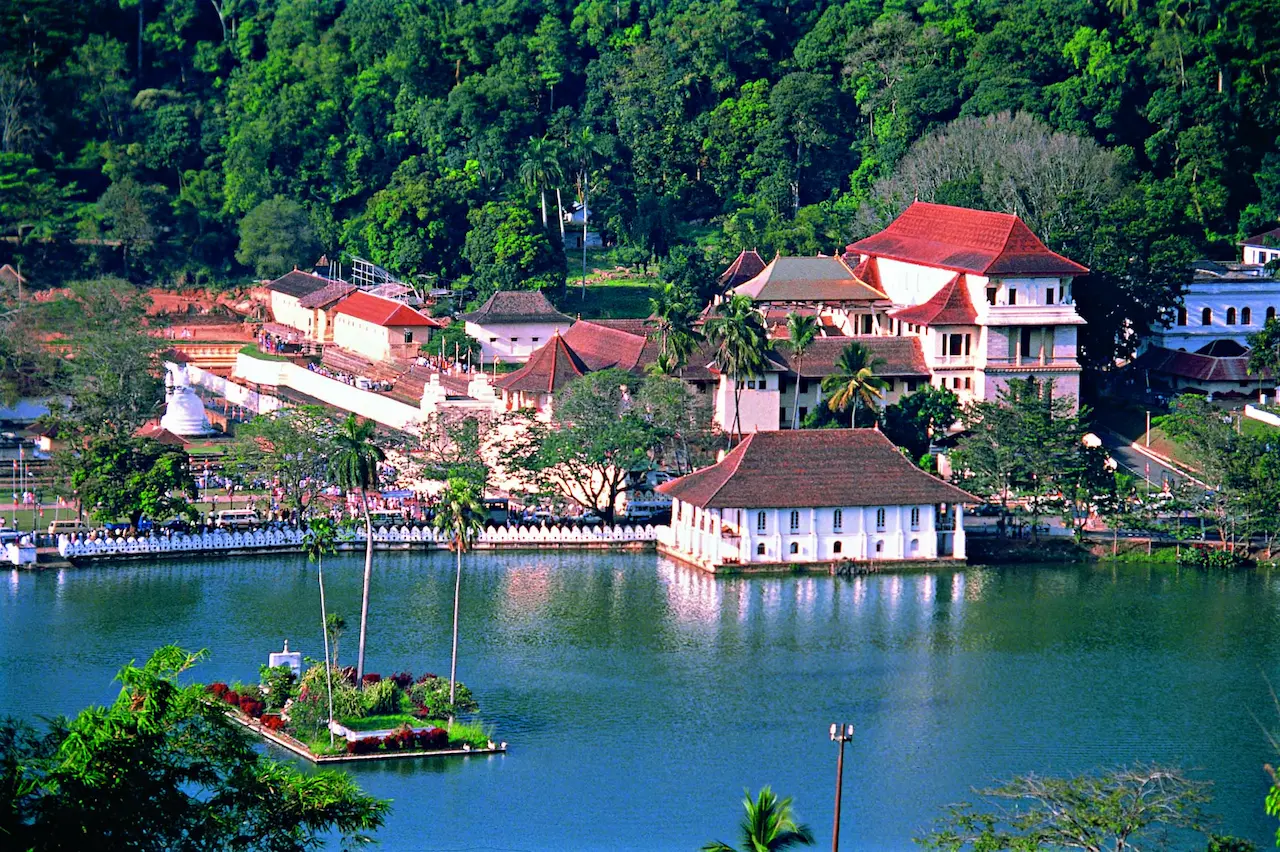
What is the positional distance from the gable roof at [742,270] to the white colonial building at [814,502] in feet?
86.2

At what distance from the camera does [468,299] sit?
10688cm

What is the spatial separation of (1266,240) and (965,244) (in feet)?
52.9

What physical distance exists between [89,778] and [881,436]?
36.6m

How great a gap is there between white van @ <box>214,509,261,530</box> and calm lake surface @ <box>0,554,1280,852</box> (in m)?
1.85

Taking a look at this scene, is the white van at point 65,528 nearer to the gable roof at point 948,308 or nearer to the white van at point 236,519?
the white van at point 236,519

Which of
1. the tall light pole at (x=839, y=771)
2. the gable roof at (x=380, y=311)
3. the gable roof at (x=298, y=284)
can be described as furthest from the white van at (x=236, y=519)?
the gable roof at (x=298, y=284)

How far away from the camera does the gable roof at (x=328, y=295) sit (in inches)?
4171

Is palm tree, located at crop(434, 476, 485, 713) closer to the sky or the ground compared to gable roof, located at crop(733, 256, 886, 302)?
closer to the ground

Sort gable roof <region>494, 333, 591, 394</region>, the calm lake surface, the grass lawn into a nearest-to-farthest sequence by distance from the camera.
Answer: the calm lake surface → gable roof <region>494, 333, 591, 394</region> → the grass lawn

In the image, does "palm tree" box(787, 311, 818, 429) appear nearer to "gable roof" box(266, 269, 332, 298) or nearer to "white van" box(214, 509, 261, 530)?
"white van" box(214, 509, 261, 530)

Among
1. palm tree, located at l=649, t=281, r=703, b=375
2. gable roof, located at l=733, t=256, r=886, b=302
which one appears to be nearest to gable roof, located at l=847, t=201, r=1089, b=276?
gable roof, located at l=733, t=256, r=886, b=302

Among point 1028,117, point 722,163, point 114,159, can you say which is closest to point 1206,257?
point 1028,117

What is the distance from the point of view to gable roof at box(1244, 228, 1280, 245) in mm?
99000

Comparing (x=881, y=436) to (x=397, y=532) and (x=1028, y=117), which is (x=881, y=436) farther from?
(x=1028, y=117)
